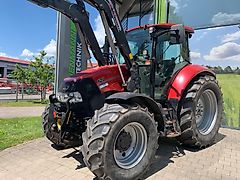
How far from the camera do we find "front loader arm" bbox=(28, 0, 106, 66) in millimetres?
3560

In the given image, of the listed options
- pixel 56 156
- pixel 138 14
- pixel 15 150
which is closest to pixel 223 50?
pixel 138 14

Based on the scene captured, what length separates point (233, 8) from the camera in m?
7.11

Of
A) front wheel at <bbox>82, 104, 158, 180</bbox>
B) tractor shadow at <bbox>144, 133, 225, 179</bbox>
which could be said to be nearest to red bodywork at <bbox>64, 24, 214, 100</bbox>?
front wheel at <bbox>82, 104, 158, 180</bbox>

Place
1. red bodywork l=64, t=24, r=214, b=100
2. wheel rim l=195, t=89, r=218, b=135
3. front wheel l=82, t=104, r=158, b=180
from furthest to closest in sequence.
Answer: wheel rim l=195, t=89, r=218, b=135 < red bodywork l=64, t=24, r=214, b=100 < front wheel l=82, t=104, r=158, b=180

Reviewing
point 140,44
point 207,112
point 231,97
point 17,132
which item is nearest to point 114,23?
point 140,44

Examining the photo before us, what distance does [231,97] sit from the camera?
746 cm

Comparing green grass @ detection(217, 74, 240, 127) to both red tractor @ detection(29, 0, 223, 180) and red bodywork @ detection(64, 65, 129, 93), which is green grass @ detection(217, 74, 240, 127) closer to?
red tractor @ detection(29, 0, 223, 180)

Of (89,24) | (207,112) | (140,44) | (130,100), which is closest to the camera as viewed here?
(130,100)

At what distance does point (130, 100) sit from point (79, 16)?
1.56 m

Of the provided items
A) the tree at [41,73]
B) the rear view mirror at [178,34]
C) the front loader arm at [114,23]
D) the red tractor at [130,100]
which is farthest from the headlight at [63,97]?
the tree at [41,73]

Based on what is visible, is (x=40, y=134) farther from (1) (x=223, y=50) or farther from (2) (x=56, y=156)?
(1) (x=223, y=50)

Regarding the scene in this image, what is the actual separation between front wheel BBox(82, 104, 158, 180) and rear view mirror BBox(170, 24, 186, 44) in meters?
1.38

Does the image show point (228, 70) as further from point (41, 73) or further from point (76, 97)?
point (41, 73)

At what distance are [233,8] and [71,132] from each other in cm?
585
